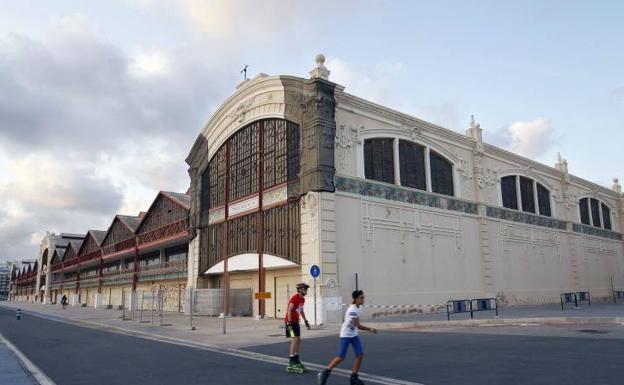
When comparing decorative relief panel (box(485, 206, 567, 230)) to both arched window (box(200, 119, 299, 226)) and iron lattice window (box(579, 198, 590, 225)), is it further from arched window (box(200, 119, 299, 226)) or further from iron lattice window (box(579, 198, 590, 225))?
arched window (box(200, 119, 299, 226))

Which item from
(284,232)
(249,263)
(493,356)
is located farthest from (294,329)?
(249,263)

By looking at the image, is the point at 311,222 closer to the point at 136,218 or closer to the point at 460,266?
the point at 460,266

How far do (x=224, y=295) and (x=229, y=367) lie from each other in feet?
62.8

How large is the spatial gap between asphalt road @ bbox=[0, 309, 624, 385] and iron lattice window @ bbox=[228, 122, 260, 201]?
1477 centimetres

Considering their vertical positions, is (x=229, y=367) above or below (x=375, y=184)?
below

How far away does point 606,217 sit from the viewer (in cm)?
4819

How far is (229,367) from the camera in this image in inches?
406

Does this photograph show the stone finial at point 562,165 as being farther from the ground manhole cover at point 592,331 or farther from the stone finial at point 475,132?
the ground manhole cover at point 592,331

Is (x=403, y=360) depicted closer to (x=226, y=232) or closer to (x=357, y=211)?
(x=357, y=211)

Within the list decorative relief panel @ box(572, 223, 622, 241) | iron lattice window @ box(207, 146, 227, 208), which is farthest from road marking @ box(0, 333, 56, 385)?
decorative relief panel @ box(572, 223, 622, 241)

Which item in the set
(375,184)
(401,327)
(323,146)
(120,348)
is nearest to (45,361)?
(120,348)

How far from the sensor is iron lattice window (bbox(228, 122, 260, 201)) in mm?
29500

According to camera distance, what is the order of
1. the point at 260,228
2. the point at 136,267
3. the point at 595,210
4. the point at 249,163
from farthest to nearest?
the point at 136,267, the point at 595,210, the point at 249,163, the point at 260,228

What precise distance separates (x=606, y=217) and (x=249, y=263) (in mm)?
38111
